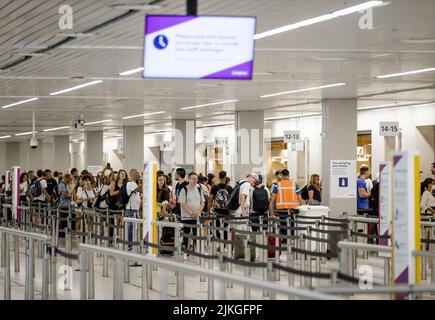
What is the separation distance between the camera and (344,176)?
2138cm

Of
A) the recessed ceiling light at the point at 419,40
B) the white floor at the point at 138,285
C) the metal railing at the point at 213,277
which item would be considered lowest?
the white floor at the point at 138,285

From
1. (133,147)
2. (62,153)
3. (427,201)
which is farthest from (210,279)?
(62,153)

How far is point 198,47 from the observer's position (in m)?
9.23

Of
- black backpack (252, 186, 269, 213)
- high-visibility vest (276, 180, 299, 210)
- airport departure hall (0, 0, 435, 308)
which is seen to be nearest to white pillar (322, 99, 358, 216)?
airport departure hall (0, 0, 435, 308)

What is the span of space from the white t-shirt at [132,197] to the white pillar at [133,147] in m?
20.0

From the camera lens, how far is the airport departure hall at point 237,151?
8.66 meters

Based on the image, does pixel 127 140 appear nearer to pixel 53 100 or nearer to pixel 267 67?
pixel 53 100

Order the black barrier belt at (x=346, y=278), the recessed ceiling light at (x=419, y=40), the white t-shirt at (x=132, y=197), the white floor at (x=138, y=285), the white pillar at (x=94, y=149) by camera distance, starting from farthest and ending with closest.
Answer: the white pillar at (x=94, y=149) → the white t-shirt at (x=132, y=197) → the recessed ceiling light at (x=419, y=40) → the white floor at (x=138, y=285) → the black barrier belt at (x=346, y=278)

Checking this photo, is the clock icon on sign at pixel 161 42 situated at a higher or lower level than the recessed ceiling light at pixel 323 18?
lower

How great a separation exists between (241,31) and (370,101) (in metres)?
16.5

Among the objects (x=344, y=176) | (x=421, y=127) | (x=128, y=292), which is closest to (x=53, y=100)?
(x=344, y=176)

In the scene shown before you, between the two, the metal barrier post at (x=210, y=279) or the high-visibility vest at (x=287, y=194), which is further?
the high-visibility vest at (x=287, y=194)

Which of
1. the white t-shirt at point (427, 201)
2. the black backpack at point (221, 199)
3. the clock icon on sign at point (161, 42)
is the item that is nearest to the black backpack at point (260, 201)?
the black backpack at point (221, 199)

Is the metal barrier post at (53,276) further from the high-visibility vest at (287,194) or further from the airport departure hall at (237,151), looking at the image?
the high-visibility vest at (287,194)
